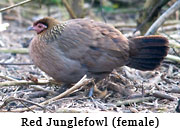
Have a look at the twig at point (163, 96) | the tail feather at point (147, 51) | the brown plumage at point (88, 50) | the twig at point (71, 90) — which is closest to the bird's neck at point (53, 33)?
the brown plumage at point (88, 50)

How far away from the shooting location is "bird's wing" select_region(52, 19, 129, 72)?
3924 millimetres

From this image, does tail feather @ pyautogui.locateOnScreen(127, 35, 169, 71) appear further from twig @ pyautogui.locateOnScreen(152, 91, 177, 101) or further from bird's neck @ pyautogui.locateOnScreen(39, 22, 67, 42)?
bird's neck @ pyautogui.locateOnScreen(39, 22, 67, 42)

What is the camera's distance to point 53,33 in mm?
4090

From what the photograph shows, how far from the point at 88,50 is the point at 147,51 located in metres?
0.70

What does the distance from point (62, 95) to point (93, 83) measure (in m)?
0.47

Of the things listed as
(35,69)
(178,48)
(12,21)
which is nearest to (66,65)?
(35,69)

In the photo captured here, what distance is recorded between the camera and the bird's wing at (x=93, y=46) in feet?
12.9

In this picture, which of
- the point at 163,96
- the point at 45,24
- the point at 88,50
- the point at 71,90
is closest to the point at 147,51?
the point at 163,96

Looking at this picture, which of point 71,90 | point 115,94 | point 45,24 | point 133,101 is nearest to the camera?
point 71,90

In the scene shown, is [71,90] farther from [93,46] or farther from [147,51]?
[147,51]

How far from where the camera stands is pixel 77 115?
3.32 meters

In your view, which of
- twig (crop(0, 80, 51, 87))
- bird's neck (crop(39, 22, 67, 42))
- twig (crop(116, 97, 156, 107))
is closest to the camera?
twig (crop(116, 97, 156, 107))

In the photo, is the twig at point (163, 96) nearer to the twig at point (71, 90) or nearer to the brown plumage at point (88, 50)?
the brown plumage at point (88, 50)

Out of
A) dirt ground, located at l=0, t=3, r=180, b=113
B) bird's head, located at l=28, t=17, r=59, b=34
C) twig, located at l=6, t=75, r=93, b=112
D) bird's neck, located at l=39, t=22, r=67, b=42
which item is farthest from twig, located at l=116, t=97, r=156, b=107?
bird's head, located at l=28, t=17, r=59, b=34
